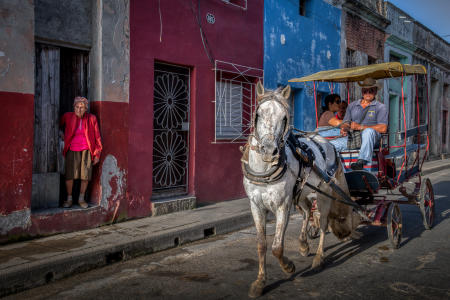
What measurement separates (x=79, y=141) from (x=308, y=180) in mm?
3520

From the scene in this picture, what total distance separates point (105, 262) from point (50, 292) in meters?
0.94

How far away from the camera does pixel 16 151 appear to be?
553 centimetres

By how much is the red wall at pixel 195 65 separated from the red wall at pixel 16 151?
1722 mm

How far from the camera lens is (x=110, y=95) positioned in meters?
6.68

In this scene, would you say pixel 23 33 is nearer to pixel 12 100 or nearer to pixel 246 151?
pixel 12 100

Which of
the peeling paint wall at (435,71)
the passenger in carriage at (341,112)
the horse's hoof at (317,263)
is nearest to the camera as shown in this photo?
the horse's hoof at (317,263)

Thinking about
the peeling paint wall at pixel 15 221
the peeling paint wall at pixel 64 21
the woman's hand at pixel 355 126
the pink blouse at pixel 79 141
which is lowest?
the peeling paint wall at pixel 15 221

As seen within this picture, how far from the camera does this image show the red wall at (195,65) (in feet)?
23.4

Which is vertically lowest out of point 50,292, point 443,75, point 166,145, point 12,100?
point 50,292

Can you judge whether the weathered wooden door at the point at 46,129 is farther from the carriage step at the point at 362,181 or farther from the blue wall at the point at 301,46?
the blue wall at the point at 301,46

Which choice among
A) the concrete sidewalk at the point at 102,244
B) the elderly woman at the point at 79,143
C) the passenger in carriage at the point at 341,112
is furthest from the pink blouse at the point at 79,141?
the passenger in carriage at the point at 341,112

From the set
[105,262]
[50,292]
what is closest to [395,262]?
[105,262]

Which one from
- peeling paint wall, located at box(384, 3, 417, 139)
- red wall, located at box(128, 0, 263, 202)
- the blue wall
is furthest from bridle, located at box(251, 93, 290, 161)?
peeling paint wall, located at box(384, 3, 417, 139)

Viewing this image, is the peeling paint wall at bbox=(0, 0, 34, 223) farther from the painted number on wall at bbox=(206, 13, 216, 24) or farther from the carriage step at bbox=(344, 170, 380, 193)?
the carriage step at bbox=(344, 170, 380, 193)
